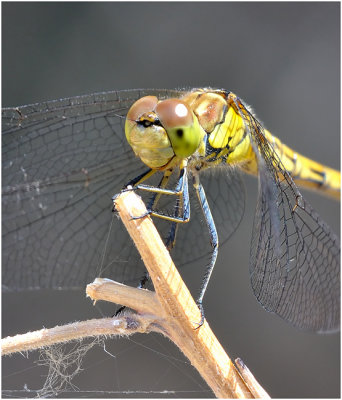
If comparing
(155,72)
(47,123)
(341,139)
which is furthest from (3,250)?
(341,139)

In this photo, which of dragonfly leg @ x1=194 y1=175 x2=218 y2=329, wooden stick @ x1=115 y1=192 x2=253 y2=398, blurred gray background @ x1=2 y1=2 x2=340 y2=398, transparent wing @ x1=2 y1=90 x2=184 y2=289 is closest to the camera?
wooden stick @ x1=115 y1=192 x2=253 y2=398

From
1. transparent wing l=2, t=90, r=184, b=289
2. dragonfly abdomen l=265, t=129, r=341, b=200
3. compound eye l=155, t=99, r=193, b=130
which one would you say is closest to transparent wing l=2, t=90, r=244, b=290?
transparent wing l=2, t=90, r=184, b=289

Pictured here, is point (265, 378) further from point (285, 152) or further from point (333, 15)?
point (333, 15)

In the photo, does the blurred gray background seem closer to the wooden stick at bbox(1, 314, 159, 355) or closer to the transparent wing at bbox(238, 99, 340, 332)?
the transparent wing at bbox(238, 99, 340, 332)

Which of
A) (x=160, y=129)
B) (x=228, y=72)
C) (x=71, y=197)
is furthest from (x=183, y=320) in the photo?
(x=228, y=72)

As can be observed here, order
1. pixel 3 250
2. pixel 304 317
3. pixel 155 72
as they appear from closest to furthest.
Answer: pixel 304 317 < pixel 3 250 < pixel 155 72

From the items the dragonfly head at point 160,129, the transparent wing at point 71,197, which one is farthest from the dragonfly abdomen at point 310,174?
the dragonfly head at point 160,129
